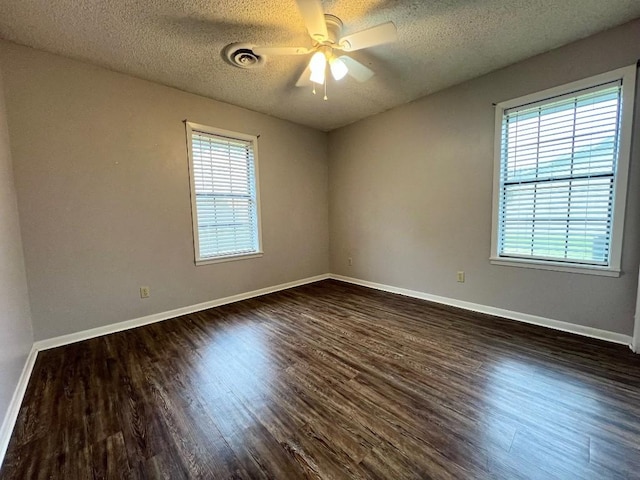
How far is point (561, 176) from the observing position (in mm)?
2533

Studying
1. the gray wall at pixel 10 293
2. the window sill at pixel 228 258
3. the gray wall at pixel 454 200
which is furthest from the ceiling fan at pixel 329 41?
the window sill at pixel 228 258

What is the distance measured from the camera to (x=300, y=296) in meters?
3.87

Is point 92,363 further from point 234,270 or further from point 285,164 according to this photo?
point 285,164

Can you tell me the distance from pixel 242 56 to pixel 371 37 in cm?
122

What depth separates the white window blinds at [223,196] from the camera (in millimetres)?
3322

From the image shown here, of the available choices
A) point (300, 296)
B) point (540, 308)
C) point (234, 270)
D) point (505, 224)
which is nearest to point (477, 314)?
point (540, 308)

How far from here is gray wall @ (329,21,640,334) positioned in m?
2.31

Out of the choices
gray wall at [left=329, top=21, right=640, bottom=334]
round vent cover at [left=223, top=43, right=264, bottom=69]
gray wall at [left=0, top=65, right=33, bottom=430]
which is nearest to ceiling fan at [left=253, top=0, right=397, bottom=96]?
round vent cover at [left=223, top=43, right=264, bottom=69]

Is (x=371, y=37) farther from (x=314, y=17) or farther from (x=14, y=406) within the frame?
(x=14, y=406)

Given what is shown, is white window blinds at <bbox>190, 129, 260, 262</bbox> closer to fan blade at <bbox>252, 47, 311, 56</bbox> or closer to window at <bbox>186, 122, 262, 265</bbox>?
window at <bbox>186, 122, 262, 265</bbox>

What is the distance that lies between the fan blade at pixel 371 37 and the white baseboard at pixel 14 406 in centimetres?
308

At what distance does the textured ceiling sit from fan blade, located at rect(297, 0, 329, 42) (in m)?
0.22

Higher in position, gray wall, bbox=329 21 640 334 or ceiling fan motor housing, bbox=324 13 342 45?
ceiling fan motor housing, bbox=324 13 342 45

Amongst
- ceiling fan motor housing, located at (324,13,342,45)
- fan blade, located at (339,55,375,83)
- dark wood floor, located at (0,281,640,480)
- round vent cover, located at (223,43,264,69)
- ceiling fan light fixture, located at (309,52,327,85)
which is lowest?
dark wood floor, located at (0,281,640,480)
